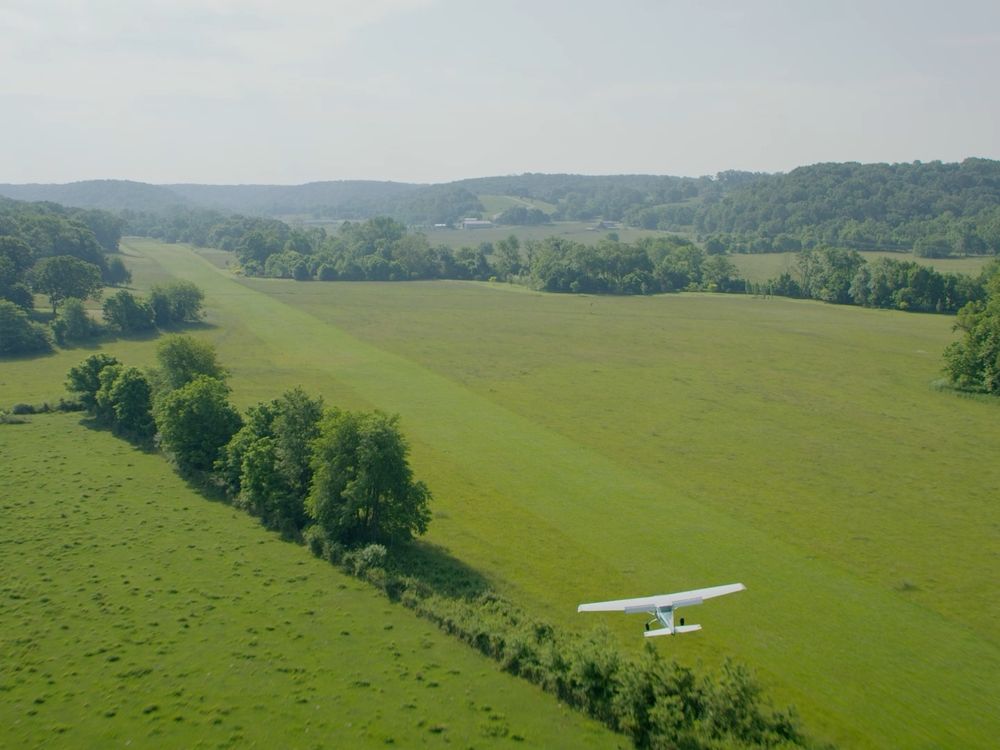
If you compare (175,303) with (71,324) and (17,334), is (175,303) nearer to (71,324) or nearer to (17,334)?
(71,324)

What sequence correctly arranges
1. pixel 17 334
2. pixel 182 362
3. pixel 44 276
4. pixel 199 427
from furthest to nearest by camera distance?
pixel 44 276, pixel 17 334, pixel 182 362, pixel 199 427

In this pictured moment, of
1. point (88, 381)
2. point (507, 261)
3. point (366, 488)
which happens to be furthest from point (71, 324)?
point (507, 261)

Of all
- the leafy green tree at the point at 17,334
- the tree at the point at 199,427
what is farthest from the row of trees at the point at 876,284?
the leafy green tree at the point at 17,334

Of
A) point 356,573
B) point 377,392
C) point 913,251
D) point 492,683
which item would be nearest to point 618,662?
point 492,683

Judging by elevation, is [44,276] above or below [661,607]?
above

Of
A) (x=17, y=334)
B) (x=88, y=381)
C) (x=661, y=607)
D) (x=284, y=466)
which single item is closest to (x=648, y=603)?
(x=661, y=607)

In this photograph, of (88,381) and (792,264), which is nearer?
(88,381)

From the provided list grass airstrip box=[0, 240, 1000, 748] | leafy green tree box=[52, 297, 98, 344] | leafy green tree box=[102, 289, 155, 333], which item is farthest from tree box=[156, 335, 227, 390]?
leafy green tree box=[102, 289, 155, 333]

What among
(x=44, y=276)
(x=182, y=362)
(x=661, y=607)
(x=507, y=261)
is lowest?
(x=661, y=607)

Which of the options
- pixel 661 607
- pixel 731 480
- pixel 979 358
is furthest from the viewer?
pixel 979 358
